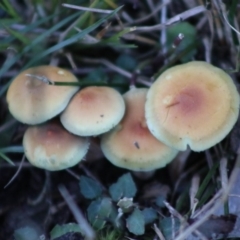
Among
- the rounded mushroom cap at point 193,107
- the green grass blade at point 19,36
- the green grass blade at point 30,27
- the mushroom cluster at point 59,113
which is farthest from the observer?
the green grass blade at point 30,27

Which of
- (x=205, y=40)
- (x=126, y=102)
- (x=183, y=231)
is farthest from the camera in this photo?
(x=205, y=40)

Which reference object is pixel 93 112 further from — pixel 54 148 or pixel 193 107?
pixel 193 107

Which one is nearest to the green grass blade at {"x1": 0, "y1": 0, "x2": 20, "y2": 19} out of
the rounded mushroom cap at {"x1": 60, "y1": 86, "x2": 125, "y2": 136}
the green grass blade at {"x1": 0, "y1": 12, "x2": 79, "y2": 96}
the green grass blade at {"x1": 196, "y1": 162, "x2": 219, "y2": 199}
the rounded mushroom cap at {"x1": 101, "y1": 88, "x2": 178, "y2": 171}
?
the green grass blade at {"x1": 0, "y1": 12, "x2": 79, "y2": 96}

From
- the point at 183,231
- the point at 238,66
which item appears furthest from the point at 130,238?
the point at 238,66

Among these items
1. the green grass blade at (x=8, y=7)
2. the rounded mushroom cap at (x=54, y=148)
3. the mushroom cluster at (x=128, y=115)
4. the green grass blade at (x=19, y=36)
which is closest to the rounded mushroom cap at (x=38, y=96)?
the mushroom cluster at (x=128, y=115)

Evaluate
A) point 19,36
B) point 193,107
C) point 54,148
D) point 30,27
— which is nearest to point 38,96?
point 54,148

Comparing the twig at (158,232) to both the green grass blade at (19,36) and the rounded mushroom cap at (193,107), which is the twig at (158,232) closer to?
the rounded mushroom cap at (193,107)

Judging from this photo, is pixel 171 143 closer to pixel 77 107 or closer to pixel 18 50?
pixel 77 107
